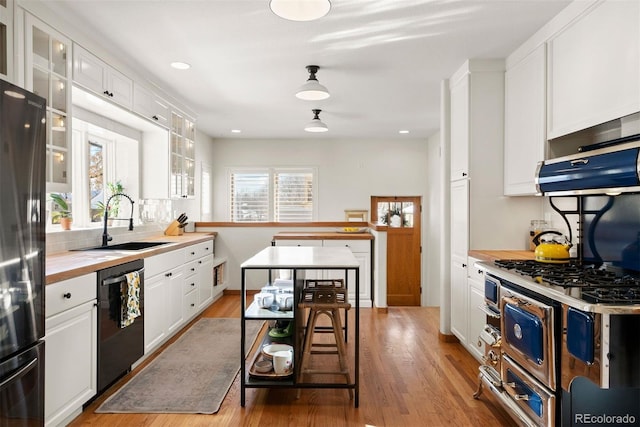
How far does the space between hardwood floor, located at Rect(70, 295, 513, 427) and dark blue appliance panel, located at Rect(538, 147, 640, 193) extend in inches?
55.6

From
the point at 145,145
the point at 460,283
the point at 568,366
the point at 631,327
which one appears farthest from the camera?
the point at 145,145

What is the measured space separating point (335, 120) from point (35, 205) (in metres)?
4.38

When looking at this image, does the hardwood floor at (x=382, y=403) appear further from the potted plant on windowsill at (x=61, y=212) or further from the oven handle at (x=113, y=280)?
the potted plant on windowsill at (x=61, y=212)

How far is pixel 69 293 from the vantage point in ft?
7.30

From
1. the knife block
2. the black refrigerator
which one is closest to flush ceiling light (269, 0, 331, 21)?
the black refrigerator

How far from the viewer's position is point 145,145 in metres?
4.43

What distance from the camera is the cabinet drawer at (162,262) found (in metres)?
3.24

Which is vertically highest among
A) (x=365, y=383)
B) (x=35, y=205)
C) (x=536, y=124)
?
(x=536, y=124)

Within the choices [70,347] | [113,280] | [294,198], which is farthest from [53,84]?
[294,198]

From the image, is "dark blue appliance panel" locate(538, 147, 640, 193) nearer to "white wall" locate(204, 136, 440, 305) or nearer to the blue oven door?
the blue oven door

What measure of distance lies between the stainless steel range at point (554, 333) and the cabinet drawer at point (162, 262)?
8.22 ft

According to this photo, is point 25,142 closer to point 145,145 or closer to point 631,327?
point 631,327

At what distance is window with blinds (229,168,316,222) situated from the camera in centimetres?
700

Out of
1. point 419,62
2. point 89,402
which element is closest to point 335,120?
point 419,62
